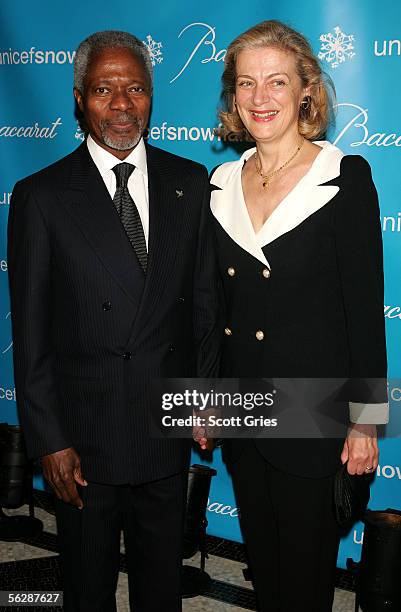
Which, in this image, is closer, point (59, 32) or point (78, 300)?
point (78, 300)

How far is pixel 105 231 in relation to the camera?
2.37 meters

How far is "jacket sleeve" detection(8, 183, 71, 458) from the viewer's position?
2.34m

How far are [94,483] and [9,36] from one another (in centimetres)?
252

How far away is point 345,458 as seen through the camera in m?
2.34

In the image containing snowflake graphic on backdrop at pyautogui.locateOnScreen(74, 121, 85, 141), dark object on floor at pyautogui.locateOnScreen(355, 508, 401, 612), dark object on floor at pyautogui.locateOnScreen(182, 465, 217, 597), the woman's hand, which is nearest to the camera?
the woman's hand

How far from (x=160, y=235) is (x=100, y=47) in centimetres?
60

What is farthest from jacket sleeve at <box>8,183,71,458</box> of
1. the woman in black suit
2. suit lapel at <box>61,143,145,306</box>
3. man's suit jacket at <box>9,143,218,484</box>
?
the woman in black suit

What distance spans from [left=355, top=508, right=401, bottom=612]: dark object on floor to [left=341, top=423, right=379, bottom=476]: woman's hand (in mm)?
945

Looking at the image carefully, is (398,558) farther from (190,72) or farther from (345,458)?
(190,72)

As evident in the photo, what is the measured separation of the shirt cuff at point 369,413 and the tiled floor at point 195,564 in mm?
1377

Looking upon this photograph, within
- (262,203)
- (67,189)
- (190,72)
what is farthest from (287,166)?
(190,72)

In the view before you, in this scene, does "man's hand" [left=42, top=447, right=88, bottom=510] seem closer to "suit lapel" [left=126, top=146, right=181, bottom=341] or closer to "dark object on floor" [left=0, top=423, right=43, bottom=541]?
"suit lapel" [left=126, top=146, right=181, bottom=341]

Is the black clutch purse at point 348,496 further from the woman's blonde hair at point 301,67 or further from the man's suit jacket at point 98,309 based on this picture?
the woman's blonde hair at point 301,67

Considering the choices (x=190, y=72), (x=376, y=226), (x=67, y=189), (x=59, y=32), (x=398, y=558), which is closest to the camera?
(x=376, y=226)
